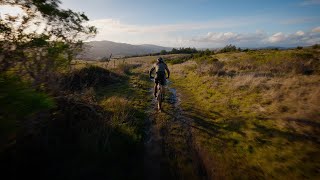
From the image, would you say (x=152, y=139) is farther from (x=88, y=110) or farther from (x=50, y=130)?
(x=50, y=130)

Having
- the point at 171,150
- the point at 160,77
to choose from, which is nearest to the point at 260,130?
the point at 171,150

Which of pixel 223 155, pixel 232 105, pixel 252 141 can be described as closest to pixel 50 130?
pixel 223 155

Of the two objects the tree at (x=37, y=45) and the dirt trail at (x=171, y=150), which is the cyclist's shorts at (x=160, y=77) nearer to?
the dirt trail at (x=171, y=150)

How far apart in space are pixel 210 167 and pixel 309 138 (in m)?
3.60

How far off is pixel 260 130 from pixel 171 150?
3518mm

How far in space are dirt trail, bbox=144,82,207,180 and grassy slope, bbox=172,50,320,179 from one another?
33 cm

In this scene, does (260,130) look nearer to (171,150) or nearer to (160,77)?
(171,150)

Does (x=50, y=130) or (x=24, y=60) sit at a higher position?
(x=24, y=60)

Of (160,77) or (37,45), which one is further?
(160,77)

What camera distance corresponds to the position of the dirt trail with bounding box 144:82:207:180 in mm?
5689

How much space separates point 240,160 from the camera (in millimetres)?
6387

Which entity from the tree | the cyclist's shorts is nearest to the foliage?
the tree

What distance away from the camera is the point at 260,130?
8.44 m

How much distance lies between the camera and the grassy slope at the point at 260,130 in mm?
5977
